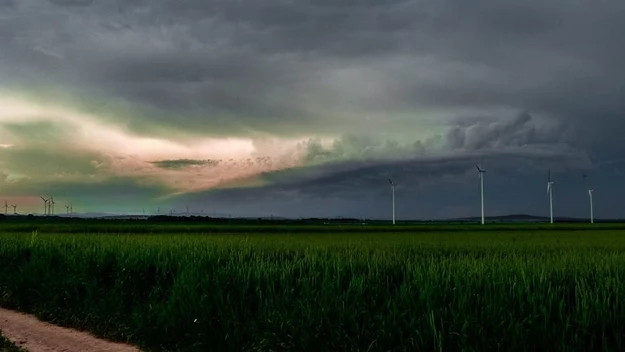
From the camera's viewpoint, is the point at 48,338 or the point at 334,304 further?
the point at 48,338

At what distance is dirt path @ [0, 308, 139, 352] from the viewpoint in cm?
1238

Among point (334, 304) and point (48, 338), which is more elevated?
point (334, 304)

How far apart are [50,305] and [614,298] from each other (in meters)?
14.0

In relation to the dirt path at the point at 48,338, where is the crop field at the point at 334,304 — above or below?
above

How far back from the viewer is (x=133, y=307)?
526 inches

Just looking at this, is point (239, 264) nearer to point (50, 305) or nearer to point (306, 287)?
point (306, 287)

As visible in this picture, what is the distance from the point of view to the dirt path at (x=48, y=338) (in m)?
12.4

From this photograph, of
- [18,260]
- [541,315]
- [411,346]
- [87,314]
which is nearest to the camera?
[541,315]

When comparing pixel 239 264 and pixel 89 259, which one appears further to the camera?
pixel 89 259

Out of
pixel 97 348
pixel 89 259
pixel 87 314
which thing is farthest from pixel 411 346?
pixel 89 259

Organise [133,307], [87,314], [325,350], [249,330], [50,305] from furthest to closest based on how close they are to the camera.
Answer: [50,305] < [87,314] < [133,307] < [249,330] < [325,350]

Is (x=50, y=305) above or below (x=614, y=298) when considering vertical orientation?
below

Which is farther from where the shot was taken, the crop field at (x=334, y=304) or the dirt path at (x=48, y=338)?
the dirt path at (x=48, y=338)

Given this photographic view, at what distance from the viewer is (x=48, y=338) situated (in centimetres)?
1349
